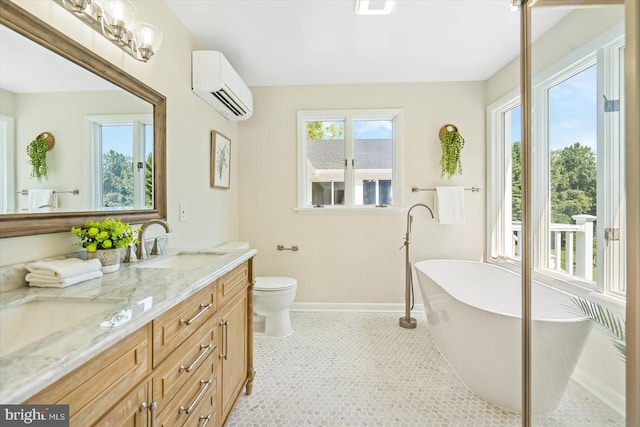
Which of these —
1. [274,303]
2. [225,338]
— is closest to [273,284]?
[274,303]

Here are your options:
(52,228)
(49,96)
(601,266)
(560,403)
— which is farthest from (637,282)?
(49,96)

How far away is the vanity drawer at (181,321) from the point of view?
2.65 ft

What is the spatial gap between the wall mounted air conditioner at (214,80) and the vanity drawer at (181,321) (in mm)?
1496

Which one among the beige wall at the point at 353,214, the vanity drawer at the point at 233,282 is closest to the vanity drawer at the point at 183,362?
the vanity drawer at the point at 233,282

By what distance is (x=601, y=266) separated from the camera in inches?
36.1

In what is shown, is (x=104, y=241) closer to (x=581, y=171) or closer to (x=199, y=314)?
(x=199, y=314)

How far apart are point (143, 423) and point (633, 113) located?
61.3 inches

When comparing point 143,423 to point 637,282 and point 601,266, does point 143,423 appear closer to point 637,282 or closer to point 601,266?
point 637,282

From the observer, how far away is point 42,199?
99 centimetres

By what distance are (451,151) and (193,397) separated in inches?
106

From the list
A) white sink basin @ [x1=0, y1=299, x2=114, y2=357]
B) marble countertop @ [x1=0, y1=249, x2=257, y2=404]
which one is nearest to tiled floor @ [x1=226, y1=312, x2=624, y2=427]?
marble countertop @ [x1=0, y1=249, x2=257, y2=404]

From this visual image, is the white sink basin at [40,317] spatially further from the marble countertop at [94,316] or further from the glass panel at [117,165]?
the glass panel at [117,165]
